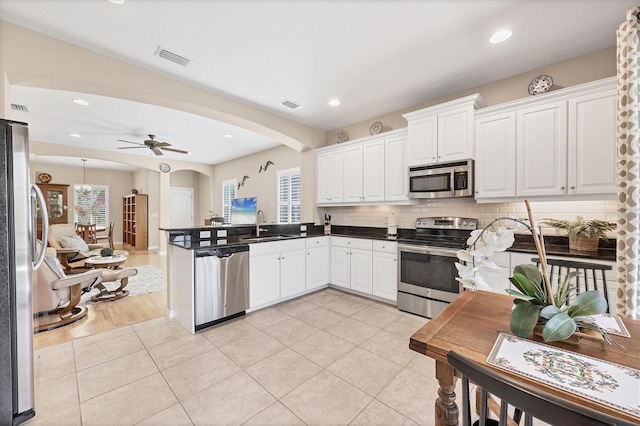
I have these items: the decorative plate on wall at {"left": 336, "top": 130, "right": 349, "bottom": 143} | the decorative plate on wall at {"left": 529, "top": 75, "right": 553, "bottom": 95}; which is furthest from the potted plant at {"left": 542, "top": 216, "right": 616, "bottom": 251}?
the decorative plate on wall at {"left": 336, "top": 130, "right": 349, "bottom": 143}

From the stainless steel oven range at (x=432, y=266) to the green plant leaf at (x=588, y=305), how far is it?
197 centimetres

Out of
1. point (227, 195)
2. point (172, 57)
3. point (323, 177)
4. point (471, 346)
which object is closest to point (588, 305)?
point (471, 346)

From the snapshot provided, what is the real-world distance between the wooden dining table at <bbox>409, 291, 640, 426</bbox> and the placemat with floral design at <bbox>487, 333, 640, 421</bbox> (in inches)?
1.2

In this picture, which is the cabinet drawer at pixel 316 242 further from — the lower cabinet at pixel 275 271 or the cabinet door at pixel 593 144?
the cabinet door at pixel 593 144

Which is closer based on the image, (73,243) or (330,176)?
(330,176)

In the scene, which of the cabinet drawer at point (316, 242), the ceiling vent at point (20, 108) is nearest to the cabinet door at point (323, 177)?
the cabinet drawer at point (316, 242)

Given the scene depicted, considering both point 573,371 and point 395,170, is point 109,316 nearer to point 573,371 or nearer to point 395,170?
point 395,170

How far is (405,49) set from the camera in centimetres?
253

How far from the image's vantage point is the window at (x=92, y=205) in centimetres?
877

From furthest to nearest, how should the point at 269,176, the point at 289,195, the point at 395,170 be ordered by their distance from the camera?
the point at 269,176
the point at 289,195
the point at 395,170

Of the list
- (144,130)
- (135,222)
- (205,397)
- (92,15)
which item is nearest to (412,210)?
(205,397)

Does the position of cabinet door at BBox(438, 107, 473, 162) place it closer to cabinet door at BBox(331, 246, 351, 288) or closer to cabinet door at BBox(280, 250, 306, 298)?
cabinet door at BBox(331, 246, 351, 288)

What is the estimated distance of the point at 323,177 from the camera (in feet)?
15.4

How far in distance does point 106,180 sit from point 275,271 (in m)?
9.34
